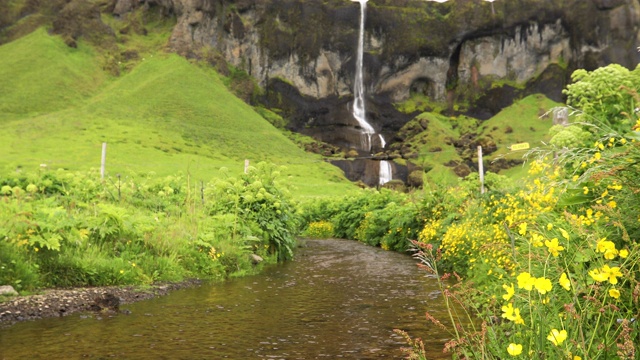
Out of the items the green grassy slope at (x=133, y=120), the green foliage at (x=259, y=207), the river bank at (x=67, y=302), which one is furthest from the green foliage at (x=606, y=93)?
the green grassy slope at (x=133, y=120)

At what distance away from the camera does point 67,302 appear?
938cm

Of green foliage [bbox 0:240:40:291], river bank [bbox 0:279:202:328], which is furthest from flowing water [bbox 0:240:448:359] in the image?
green foliage [bbox 0:240:40:291]

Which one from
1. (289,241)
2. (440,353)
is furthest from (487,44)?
(440,353)

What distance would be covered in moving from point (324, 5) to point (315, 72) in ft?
55.4

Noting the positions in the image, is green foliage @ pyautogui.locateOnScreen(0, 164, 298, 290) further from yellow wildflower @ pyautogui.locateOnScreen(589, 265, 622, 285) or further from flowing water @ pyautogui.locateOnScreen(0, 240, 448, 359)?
yellow wildflower @ pyautogui.locateOnScreen(589, 265, 622, 285)

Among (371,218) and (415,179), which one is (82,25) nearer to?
(415,179)

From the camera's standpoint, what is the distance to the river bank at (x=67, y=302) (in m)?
8.62

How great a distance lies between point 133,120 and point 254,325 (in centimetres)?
8219

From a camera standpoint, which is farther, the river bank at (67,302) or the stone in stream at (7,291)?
the stone in stream at (7,291)

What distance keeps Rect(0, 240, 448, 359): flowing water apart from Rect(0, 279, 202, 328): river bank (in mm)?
283

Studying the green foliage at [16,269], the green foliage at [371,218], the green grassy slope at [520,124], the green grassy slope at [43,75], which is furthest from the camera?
the green grassy slope at [520,124]

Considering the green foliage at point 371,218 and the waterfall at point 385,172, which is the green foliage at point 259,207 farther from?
the waterfall at point 385,172

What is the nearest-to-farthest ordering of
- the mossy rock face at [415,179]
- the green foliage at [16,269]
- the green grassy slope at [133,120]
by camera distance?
1. the green foliage at [16,269]
2. the green grassy slope at [133,120]
3. the mossy rock face at [415,179]

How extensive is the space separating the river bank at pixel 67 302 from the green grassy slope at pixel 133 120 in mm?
49060
